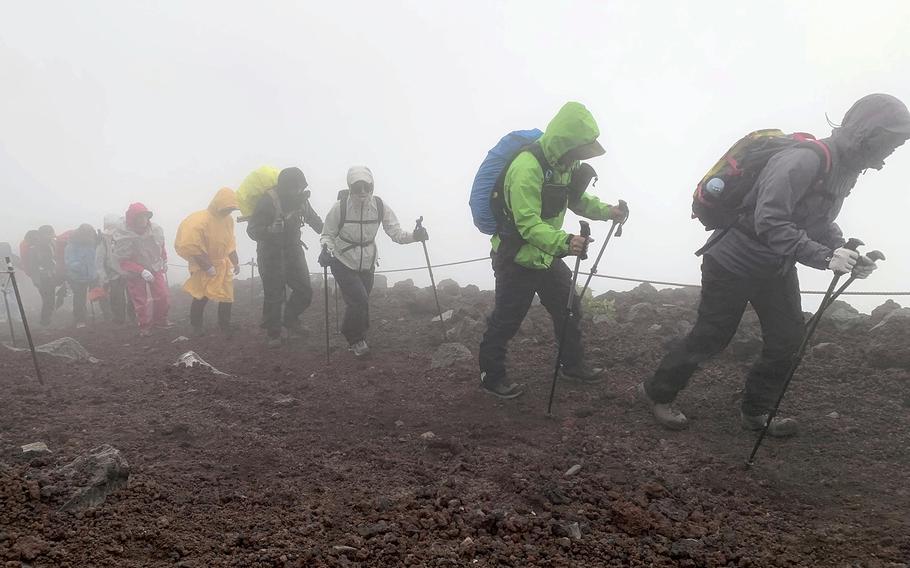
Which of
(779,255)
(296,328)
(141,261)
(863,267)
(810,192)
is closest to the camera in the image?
(863,267)

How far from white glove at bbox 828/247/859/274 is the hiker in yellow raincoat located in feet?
28.5

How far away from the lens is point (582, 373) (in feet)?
19.3

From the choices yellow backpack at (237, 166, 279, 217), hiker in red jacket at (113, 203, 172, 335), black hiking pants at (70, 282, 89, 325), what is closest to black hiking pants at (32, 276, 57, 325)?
black hiking pants at (70, 282, 89, 325)

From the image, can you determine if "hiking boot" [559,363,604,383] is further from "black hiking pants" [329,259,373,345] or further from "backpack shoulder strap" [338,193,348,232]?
"backpack shoulder strap" [338,193,348,232]

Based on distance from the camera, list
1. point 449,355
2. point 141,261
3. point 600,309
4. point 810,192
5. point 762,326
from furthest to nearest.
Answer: point 141,261 → point 600,309 → point 449,355 → point 762,326 → point 810,192

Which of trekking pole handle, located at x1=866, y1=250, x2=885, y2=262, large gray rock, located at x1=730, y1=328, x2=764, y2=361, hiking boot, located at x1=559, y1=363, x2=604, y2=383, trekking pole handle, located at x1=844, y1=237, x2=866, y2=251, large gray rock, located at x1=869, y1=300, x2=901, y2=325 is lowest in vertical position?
hiking boot, located at x1=559, y1=363, x2=604, y2=383

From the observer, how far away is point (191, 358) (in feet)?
22.9

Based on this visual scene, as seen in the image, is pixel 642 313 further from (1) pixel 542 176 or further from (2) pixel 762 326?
(1) pixel 542 176

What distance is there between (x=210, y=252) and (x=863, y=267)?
9216 mm

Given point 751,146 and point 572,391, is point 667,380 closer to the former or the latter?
point 572,391

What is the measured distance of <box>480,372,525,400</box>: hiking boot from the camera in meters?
5.60

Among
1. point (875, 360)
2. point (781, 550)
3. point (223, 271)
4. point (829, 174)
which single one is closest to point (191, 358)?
point (223, 271)

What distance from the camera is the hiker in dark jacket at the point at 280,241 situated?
8.59 metres

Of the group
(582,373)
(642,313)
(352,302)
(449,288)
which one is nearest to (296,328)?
(352,302)
